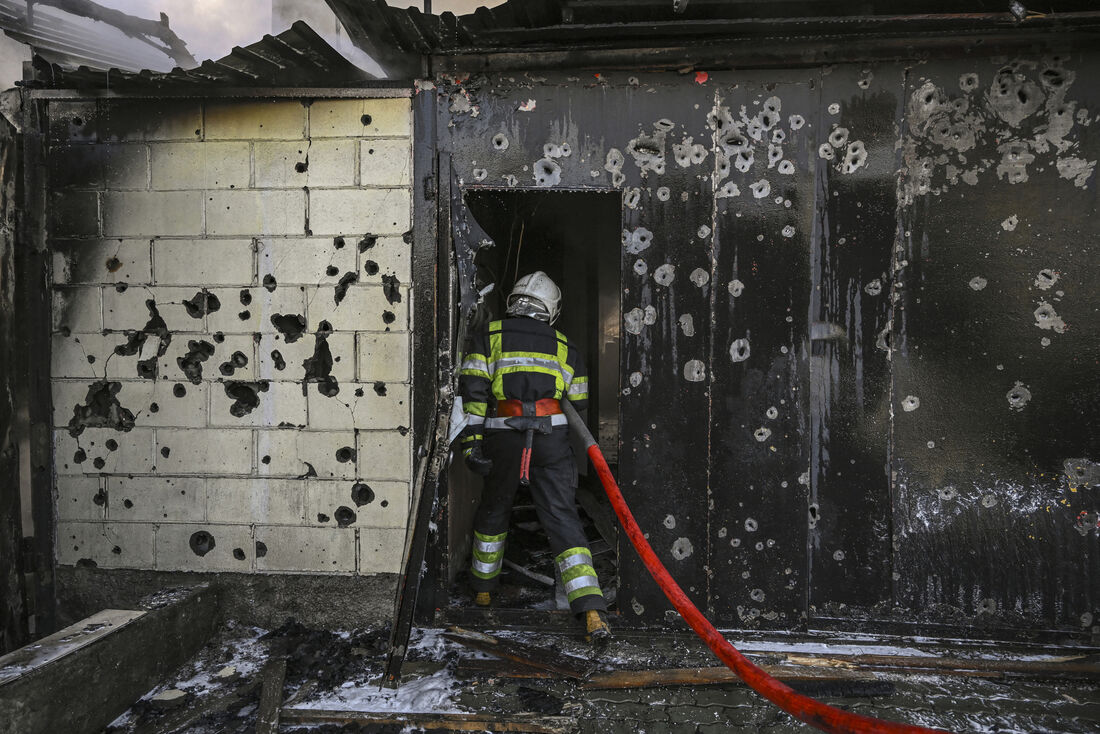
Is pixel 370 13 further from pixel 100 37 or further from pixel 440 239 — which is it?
pixel 100 37

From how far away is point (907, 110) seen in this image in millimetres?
3367

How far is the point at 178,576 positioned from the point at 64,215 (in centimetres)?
236

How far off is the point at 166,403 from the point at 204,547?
0.93 m

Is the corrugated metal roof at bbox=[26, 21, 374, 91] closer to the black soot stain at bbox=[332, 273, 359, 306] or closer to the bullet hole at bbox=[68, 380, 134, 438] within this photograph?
the black soot stain at bbox=[332, 273, 359, 306]

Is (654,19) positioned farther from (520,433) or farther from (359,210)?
(520,433)

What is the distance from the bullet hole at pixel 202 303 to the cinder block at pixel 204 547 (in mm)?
1325

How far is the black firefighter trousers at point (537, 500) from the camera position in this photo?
365cm

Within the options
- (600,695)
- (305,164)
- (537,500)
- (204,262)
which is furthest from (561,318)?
(600,695)

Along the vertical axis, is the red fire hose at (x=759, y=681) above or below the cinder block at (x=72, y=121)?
below

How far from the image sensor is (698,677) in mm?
3047

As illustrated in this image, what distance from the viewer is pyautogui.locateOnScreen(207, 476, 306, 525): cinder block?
3.70 m

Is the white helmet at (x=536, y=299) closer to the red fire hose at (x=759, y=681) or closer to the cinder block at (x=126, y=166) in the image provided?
the red fire hose at (x=759, y=681)

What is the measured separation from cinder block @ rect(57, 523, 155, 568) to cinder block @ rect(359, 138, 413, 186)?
2589 mm

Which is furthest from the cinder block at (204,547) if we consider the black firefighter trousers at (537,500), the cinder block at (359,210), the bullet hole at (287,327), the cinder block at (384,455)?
the cinder block at (359,210)
